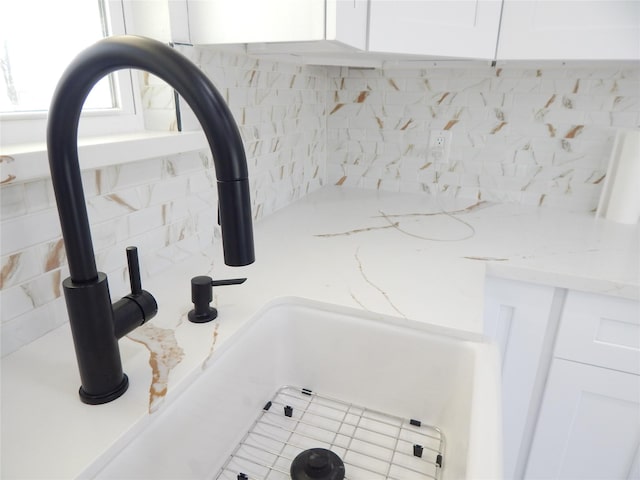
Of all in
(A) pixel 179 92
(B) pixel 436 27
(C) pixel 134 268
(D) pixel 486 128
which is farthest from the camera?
(D) pixel 486 128

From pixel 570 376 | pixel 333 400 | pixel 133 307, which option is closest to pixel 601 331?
pixel 570 376

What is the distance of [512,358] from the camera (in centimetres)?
108

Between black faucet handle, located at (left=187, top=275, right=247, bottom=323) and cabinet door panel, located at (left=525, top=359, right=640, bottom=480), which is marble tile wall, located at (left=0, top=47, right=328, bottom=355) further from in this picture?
cabinet door panel, located at (left=525, top=359, right=640, bottom=480)

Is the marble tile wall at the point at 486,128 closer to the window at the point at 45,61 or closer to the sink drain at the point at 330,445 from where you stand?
the window at the point at 45,61

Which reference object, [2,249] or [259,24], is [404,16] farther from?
[2,249]

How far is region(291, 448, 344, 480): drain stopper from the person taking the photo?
61 centimetres

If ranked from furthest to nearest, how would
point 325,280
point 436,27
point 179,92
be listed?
point 436,27, point 325,280, point 179,92

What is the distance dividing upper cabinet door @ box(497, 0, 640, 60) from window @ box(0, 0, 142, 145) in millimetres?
936

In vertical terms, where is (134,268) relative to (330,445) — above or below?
above

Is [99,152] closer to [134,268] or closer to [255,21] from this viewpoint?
[134,268]

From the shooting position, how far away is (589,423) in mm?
1052

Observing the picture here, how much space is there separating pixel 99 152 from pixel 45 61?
233mm

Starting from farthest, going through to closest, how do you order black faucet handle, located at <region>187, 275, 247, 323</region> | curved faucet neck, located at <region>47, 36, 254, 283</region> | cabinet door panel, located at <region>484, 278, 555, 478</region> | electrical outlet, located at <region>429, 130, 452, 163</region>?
electrical outlet, located at <region>429, 130, 452, 163</region>
cabinet door panel, located at <region>484, 278, 555, 478</region>
black faucet handle, located at <region>187, 275, 247, 323</region>
curved faucet neck, located at <region>47, 36, 254, 283</region>

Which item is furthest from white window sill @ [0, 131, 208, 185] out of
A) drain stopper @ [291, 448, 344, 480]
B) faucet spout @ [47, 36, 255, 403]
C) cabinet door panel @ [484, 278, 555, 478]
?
cabinet door panel @ [484, 278, 555, 478]
